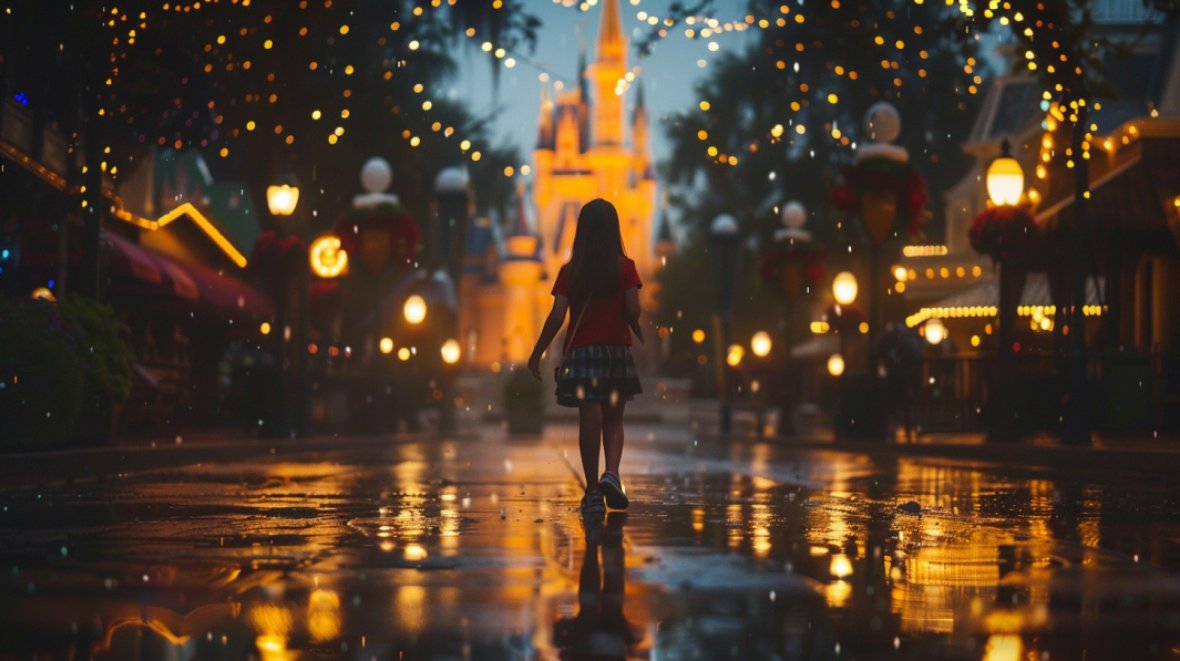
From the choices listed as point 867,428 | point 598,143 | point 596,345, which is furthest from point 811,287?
point 598,143

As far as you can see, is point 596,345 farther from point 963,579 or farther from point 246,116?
point 246,116

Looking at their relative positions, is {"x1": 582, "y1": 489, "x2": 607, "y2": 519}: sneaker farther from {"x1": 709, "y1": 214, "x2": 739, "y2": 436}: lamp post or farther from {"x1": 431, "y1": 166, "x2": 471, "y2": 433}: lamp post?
{"x1": 709, "y1": 214, "x2": 739, "y2": 436}: lamp post

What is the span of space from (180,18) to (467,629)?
12.3 meters

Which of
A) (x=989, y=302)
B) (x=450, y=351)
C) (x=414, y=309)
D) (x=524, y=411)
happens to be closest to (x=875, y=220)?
(x=989, y=302)

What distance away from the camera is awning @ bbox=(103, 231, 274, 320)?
26281 mm

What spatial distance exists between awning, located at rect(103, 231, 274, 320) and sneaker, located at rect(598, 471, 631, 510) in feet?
38.3

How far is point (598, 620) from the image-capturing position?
6.14 metres

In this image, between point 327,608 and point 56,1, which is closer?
point 327,608

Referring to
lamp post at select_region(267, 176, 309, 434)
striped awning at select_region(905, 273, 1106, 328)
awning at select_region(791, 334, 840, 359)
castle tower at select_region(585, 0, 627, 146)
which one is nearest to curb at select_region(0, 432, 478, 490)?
lamp post at select_region(267, 176, 309, 434)

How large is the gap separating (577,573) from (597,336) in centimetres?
359

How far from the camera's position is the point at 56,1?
16.5 metres

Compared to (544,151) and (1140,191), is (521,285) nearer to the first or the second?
(544,151)

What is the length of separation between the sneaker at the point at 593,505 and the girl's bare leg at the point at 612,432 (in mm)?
269

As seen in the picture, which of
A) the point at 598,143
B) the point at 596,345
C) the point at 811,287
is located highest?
the point at 598,143
